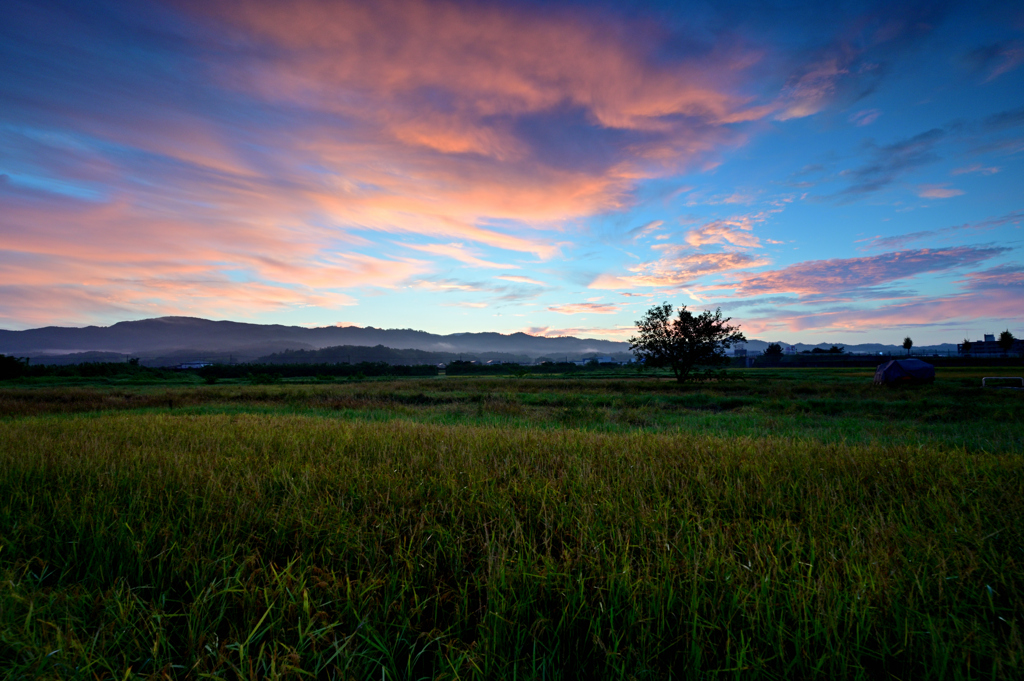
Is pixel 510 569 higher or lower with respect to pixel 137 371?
higher

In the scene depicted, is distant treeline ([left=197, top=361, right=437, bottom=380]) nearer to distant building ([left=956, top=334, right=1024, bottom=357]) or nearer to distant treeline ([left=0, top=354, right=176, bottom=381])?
distant treeline ([left=0, top=354, right=176, bottom=381])

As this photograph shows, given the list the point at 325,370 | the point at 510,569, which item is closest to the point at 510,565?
the point at 510,569

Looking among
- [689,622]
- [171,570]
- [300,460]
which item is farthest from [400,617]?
[300,460]

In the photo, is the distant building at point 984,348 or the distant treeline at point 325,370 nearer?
the distant treeline at point 325,370

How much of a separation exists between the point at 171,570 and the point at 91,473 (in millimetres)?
3298

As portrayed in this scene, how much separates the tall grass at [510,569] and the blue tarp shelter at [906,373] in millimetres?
32318

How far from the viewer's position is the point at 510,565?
301 centimetres

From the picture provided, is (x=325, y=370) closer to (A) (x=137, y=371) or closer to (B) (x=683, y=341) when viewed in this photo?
(A) (x=137, y=371)

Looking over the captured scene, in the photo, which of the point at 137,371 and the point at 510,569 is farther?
the point at 137,371

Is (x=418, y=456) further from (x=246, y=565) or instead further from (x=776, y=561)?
(x=776, y=561)

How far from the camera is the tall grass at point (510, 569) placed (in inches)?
82.5

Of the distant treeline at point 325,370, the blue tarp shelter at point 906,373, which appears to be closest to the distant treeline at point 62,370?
the distant treeline at point 325,370

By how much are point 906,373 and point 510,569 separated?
39434mm

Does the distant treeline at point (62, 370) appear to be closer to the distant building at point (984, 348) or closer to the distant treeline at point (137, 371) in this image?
the distant treeline at point (137, 371)
